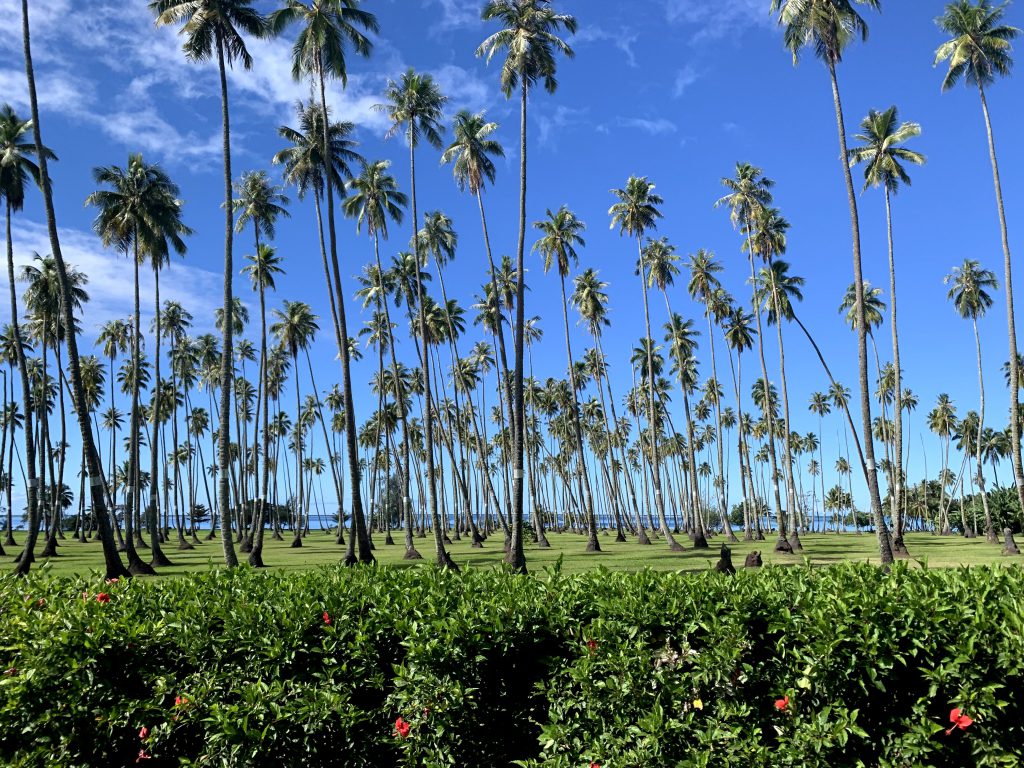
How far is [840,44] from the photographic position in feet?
85.7

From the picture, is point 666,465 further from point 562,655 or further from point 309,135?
point 562,655

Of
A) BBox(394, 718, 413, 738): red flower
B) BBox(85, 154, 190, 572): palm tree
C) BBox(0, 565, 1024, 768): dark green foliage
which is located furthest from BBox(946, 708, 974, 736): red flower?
BBox(85, 154, 190, 572): palm tree

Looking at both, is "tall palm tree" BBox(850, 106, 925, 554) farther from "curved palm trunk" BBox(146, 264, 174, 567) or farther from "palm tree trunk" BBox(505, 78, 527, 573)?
"curved palm trunk" BBox(146, 264, 174, 567)

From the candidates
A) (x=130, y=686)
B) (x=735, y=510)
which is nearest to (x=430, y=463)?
(x=130, y=686)

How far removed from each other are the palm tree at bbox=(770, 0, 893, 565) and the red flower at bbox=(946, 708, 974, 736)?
2405cm

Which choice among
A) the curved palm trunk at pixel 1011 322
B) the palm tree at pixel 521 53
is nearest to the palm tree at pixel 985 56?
the curved palm trunk at pixel 1011 322

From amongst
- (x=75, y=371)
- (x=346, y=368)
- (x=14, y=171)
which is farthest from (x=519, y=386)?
(x=14, y=171)

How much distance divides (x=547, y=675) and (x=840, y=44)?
97.2 feet

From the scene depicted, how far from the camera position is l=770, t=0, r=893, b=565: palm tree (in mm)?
25234

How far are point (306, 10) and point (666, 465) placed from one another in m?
80.5

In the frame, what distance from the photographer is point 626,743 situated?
399 centimetres

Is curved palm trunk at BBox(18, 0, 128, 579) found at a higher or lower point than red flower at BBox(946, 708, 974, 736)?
higher

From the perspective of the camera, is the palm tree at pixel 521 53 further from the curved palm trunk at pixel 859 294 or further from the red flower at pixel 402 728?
the red flower at pixel 402 728

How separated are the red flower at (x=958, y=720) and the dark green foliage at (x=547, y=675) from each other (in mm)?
64
